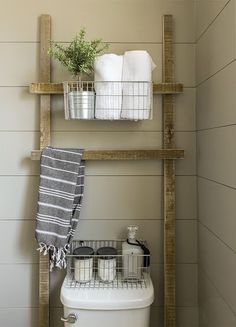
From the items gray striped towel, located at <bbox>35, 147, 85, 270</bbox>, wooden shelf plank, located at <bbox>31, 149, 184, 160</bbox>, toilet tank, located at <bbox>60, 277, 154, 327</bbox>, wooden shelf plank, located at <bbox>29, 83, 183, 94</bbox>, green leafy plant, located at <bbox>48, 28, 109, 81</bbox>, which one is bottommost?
toilet tank, located at <bbox>60, 277, 154, 327</bbox>

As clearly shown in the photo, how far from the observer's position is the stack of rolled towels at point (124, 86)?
4.03 ft

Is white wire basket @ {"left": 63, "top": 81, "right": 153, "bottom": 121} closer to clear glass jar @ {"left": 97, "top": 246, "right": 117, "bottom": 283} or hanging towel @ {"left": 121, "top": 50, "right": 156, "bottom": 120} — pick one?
hanging towel @ {"left": 121, "top": 50, "right": 156, "bottom": 120}

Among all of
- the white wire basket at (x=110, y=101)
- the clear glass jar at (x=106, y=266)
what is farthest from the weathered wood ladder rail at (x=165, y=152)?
the clear glass jar at (x=106, y=266)

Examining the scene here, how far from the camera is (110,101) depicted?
124 cm

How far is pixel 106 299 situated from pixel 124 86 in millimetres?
815

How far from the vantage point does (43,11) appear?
1381 millimetres

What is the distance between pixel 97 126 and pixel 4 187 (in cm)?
48

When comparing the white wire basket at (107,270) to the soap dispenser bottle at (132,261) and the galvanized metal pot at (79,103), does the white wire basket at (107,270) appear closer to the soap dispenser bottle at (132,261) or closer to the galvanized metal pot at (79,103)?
the soap dispenser bottle at (132,261)

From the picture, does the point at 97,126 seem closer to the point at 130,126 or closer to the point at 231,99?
the point at 130,126

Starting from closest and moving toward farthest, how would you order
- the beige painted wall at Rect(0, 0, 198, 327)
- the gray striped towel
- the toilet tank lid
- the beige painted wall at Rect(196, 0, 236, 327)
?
1. the beige painted wall at Rect(196, 0, 236, 327)
2. the toilet tank lid
3. the gray striped towel
4. the beige painted wall at Rect(0, 0, 198, 327)

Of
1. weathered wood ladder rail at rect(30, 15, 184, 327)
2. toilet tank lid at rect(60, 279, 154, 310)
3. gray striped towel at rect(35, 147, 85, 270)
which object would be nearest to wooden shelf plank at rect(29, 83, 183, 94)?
weathered wood ladder rail at rect(30, 15, 184, 327)

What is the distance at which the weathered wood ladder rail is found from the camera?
1322mm

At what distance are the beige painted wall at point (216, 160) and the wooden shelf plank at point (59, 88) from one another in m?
0.11

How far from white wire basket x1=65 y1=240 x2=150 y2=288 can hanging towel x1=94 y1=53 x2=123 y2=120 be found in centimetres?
57
